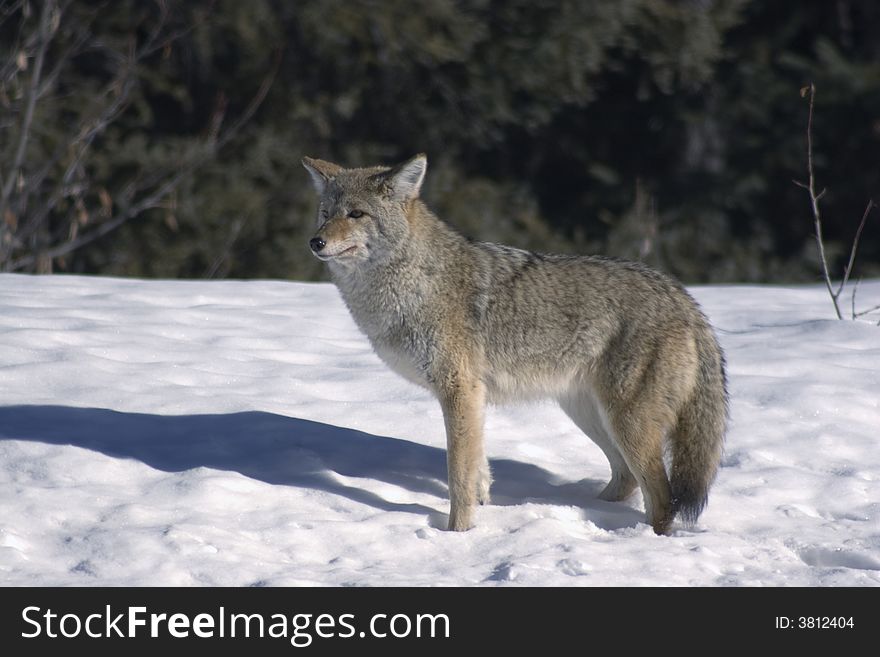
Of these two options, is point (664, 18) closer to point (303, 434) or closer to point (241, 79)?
point (241, 79)

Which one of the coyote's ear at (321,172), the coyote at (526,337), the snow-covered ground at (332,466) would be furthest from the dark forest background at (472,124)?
the coyote at (526,337)

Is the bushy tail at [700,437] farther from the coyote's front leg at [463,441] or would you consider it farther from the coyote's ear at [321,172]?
the coyote's ear at [321,172]

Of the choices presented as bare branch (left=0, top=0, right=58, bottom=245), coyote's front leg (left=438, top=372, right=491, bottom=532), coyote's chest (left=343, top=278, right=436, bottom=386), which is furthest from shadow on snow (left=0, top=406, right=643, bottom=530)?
bare branch (left=0, top=0, right=58, bottom=245)

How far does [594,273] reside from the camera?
582 cm

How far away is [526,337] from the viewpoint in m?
5.69

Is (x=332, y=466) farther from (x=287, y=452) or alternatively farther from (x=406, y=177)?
(x=406, y=177)

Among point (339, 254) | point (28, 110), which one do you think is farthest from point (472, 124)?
point (339, 254)

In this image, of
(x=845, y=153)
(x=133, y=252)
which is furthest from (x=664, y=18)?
(x=133, y=252)

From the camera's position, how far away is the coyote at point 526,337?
215 inches

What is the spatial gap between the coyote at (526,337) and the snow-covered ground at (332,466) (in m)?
0.32

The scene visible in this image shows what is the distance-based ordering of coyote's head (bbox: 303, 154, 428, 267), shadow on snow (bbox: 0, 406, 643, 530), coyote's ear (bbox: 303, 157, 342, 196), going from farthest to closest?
1. coyote's ear (bbox: 303, 157, 342, 196)
2. shadow on snow (bbox: 0, 406, 643, 530)
3. coyote's head (bbox: 303, 154, 428, 267)

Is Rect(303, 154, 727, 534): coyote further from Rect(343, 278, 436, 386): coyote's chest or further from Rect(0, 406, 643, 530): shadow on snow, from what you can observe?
Rect(0, 406, 643, 530): shadow on snow

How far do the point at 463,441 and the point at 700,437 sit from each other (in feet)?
3.64

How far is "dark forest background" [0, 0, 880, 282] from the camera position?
14.9 m
